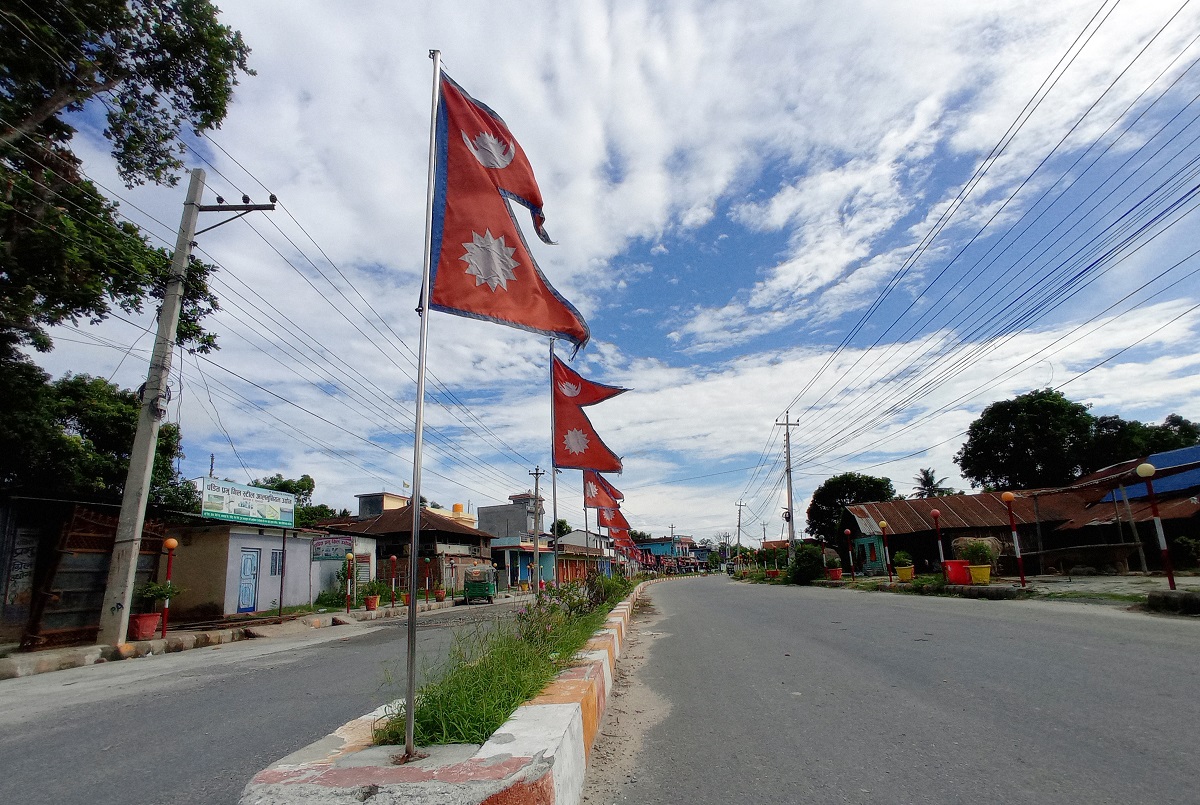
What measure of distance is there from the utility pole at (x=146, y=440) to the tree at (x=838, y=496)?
160 ft

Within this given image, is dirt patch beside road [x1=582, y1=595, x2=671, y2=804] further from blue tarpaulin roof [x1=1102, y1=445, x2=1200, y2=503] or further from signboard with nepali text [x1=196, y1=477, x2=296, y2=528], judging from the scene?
blue tarpaulin roof [x1=1102, y1=445, x2=1200, y2=503]

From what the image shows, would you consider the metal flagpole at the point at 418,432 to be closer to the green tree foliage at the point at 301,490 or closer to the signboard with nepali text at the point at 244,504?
the signboard with nepali text at the point at 244,504

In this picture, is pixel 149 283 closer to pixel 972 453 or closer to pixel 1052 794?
pixel 1052 794

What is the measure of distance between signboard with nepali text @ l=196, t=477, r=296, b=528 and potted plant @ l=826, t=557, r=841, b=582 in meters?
21.6

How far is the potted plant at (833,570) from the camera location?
91.0 feet

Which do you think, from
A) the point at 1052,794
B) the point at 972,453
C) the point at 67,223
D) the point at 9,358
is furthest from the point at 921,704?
the point at 972,453

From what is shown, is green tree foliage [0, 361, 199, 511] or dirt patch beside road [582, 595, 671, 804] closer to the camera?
dirt patch beside road [582, 595, 671, 804]

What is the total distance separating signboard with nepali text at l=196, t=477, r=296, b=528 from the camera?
15977 millimetres

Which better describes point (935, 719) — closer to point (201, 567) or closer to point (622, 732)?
point (622, 732)

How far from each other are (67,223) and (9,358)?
4.05 meters

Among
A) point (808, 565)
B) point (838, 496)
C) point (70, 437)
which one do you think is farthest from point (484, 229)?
point (838, 496)

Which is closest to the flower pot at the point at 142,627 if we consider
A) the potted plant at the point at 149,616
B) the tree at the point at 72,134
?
the potted plant at the point at 149,616

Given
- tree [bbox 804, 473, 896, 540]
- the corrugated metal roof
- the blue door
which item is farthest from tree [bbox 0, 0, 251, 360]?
tree [bbox 804, 473, 896, 540]

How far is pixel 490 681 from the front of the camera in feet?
12.8
